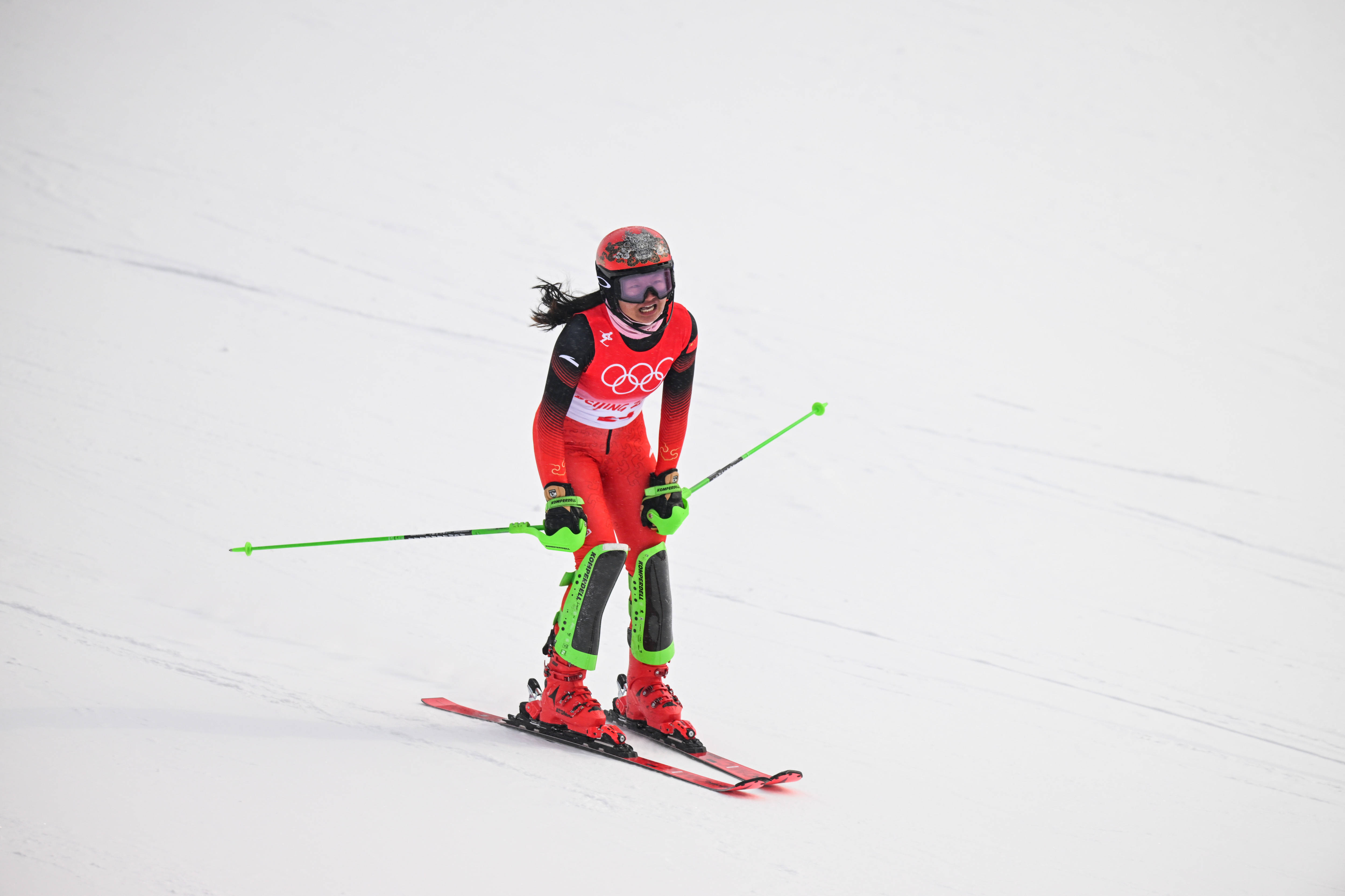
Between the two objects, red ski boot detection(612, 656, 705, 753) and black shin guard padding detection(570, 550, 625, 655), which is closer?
→ black shin guard padding detection(570, 550, 625, 655)

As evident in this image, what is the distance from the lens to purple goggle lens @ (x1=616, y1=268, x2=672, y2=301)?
144 inches

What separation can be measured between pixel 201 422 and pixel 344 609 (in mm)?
2462

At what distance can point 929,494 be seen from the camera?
7.36 metres

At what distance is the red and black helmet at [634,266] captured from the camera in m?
3.67

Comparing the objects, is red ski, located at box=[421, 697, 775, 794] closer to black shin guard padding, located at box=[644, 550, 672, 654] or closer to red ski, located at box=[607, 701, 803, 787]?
red ski, located at box=[607, 701, 803, 787]

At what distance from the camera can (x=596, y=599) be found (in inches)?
150

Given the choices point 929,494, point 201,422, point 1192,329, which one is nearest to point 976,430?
point 929,494

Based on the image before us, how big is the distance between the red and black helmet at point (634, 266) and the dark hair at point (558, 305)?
0.14m

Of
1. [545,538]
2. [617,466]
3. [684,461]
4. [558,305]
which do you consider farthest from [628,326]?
[684,461]

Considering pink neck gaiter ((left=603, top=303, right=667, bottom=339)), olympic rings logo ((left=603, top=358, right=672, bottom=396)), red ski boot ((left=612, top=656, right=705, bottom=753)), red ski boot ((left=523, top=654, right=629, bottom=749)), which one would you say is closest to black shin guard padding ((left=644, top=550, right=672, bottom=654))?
red ski boot ((left=612, top=656, right=705, bottom=753))

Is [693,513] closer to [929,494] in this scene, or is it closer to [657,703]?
[929,494]

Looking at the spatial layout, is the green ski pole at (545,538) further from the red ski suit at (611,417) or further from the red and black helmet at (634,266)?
Answer: the red and black helmet at (634,266)

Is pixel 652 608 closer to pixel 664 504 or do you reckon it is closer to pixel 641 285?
pixel 664 504

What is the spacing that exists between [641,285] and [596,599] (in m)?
1.13
